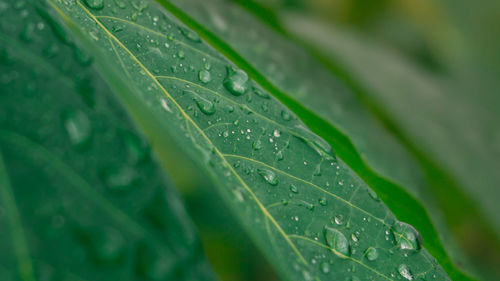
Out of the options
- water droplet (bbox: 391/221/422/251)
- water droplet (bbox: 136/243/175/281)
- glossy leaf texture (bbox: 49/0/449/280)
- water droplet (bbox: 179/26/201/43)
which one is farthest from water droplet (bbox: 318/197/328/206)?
water droplet (bbox: 179/26/201/43)

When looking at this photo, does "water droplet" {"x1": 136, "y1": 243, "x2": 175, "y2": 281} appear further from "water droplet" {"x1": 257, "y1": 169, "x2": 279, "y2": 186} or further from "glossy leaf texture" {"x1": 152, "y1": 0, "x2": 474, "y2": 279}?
"glossy leaf texture" {"x1": 152, "y1": 0, "x2": 474, "y2": 279}

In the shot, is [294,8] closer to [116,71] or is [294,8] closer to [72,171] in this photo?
[116,71]

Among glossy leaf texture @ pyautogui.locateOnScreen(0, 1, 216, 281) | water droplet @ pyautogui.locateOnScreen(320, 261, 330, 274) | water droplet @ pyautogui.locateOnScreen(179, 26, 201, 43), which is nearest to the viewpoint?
glossy leaf texture @ pyautogui.locateOnScreen(0, 1, 216, 281)

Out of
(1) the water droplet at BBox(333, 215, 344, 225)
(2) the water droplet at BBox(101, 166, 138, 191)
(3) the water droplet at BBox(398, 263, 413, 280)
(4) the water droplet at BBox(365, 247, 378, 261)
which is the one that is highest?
(2) the water droplet at BBox(101, 166, 138, 191)

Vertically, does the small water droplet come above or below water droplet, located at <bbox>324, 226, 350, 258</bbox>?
above

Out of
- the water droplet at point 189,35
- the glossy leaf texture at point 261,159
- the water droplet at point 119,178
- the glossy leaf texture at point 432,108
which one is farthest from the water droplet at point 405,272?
the glossy leaf texture at point 432,108

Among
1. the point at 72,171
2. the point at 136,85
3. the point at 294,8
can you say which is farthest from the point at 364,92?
the point at 72,171

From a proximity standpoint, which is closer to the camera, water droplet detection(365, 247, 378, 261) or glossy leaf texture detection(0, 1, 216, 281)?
glossy leaf texture detection(0, 1, 216, 281)
